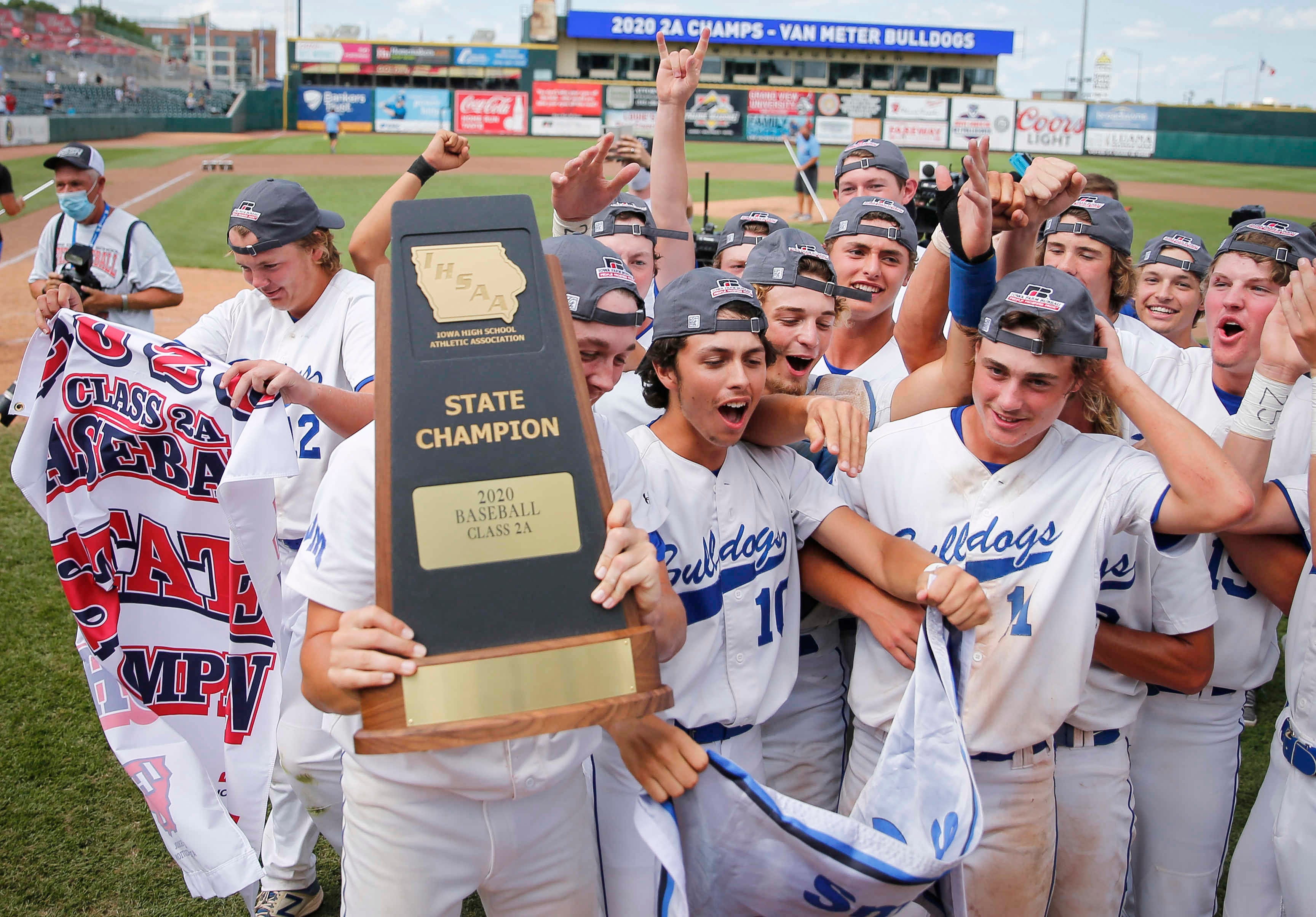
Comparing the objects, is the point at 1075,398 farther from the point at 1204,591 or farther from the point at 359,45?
the point at 359,45


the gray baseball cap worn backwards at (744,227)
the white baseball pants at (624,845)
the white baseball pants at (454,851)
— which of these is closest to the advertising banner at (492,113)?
the gray baseball cap worn backwards at (744,227)

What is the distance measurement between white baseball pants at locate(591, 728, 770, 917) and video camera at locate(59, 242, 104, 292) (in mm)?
5488

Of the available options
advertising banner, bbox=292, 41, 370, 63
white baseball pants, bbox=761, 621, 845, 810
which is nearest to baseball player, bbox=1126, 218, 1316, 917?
white baseball pants, bbox=761, 621, 845, 810

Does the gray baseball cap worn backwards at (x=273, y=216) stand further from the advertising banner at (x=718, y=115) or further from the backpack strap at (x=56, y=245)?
the advertising banner at (x=718, y=115)

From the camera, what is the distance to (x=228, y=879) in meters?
3.48

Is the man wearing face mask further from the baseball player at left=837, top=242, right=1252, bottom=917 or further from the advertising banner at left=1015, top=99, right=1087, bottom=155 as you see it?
the advertising banner at left=1015, top=99, right=1087, bottom=155

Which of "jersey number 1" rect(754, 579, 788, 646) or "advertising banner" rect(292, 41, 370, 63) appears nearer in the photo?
"jersey number 1" rect(754, 579, 788, 646)

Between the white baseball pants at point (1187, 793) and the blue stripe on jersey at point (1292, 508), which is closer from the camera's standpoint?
the blue stripe on jersey at point (1292, 508)

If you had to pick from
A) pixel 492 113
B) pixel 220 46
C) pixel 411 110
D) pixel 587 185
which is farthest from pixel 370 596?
pixel 220 46

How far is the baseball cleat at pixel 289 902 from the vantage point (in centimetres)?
375

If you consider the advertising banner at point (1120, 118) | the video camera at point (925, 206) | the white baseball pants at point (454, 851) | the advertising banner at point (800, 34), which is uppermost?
the advertising banner at point (800, 34)

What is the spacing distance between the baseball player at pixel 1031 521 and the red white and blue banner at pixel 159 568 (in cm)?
227

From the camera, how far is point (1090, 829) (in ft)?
9.83

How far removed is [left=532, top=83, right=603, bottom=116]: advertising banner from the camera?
1638 inches
